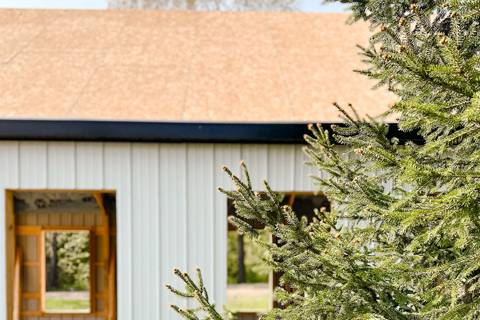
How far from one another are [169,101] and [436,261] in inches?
105

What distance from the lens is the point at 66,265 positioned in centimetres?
1211

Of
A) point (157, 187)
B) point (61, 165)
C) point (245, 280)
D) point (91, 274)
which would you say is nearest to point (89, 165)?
point (61, 165)

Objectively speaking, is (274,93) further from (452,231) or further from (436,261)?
(452,231)

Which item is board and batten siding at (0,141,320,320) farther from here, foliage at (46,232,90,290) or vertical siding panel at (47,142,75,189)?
foliage at (46,232,90,290)

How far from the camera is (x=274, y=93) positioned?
4.51 meters

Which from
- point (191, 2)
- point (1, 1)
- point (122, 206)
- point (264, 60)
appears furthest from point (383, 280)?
point (191, 2)

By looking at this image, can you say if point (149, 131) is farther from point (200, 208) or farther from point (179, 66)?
point (179, 66)

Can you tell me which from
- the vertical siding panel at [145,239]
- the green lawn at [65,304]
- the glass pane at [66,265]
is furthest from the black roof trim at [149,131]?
the glass pane at [66,265]

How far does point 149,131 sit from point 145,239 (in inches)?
34.9

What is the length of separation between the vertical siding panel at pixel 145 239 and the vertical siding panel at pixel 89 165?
10.9 inches

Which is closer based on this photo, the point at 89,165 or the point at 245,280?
the point at 89,165

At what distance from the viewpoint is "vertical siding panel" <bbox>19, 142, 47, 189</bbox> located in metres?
3.82

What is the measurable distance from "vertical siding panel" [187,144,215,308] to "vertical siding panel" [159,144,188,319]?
41 mm

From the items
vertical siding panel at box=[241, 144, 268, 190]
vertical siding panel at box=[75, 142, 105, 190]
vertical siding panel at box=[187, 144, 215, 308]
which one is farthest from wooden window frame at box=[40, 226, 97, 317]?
vertical siding panel at box=[241, 144, 268, 190]
